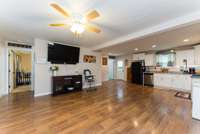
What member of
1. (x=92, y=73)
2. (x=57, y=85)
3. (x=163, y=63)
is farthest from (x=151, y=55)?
(x=57, y=85)

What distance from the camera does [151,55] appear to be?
649cm

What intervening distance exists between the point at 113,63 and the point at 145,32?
6.90m

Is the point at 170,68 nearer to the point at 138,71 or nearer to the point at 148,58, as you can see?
the point at 148,58

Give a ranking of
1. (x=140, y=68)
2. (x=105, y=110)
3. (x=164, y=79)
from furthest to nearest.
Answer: (x=140, y=68) → (x=164, y=79) → (x=105, y=110)

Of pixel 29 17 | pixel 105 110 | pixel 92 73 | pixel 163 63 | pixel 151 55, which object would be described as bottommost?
pixel 105 110

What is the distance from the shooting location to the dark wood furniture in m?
4.33

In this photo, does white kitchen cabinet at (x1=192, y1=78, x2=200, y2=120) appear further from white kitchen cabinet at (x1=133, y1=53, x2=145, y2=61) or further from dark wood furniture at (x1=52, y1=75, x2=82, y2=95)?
white kitchen cabinet at (x1=133, y1=53, x2=145, y2=61)

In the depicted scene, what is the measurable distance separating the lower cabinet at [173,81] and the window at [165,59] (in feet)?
2.82

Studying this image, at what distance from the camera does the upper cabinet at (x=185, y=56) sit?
5027mm

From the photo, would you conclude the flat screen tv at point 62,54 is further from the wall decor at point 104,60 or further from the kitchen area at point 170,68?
the kitchen area at point 170,68

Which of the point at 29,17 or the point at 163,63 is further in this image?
the point at 163,63

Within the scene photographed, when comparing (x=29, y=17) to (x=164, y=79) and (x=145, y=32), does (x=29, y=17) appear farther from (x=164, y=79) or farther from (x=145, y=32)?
(x=164, y=79)

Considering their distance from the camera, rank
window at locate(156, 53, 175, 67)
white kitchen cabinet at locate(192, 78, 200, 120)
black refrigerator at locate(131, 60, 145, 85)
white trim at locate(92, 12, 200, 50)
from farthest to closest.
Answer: black refrigerator at locate(131, 60, 145, 85), window at locate(156, 53, 175, 67), white kitchen cabinet at locate(192, 78, 200, 120), white trim at locate(92, 12, 200, 50)

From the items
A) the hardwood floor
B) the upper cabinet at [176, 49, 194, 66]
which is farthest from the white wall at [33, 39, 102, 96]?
the upper cabinet at [176, 49, 194, 66]
